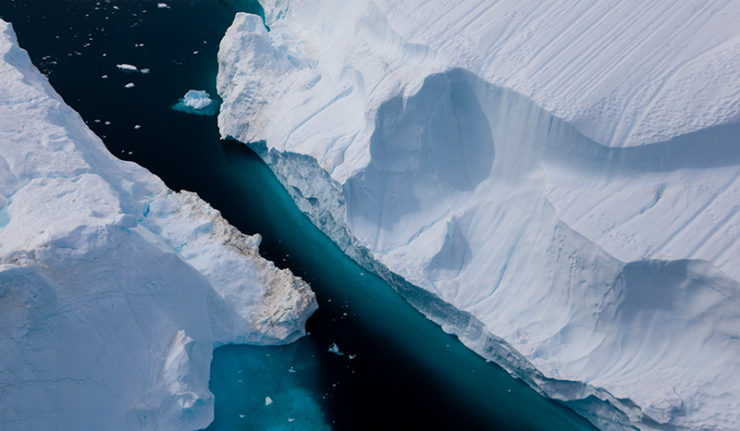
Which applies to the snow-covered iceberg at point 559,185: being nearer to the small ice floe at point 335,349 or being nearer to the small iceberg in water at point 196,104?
the small ice floe at point 335,349

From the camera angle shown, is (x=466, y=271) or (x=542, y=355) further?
(x=466, y=271)

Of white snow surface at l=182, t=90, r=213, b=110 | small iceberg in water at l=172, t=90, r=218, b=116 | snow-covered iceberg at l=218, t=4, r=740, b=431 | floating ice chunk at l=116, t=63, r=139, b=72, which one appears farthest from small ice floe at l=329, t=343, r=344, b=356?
floating ice chunk at l=116, t=63, r=139, b=72

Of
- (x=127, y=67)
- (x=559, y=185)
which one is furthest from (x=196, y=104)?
(x=559, y=185)

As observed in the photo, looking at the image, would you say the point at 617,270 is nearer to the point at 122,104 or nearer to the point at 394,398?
the point at 394,398

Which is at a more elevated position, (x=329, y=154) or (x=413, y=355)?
(x=329, y=154)

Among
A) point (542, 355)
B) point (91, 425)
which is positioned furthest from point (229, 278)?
point (542, 355)

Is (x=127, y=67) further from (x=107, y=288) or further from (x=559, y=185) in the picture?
(x=559, y=185)

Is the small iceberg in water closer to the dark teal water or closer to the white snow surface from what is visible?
the white snow surface
